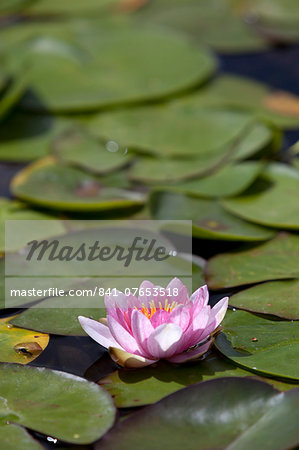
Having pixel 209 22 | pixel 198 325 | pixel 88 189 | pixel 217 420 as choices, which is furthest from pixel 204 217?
pixel 209 22

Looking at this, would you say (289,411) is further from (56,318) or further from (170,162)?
(170,162)

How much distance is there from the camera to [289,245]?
1807 mm

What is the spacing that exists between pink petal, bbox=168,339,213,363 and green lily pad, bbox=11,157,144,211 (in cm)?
79

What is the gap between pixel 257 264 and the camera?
67.8 inches

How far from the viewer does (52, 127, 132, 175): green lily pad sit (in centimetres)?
226

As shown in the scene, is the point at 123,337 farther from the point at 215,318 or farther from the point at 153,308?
the point at 215,318

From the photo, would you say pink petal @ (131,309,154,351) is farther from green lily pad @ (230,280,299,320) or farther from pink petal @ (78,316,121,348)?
green lily pad @ (230,280,299,320)

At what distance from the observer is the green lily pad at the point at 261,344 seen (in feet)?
4.20

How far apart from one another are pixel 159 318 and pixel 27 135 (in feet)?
4.98

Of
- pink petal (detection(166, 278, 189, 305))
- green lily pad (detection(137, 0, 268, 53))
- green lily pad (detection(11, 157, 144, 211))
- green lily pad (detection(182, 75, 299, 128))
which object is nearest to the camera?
pink petal (detection(166, 278, 189, 305))

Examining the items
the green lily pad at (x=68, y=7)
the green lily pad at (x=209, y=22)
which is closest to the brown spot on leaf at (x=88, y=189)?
the green lily pad at (x=209, y=22)

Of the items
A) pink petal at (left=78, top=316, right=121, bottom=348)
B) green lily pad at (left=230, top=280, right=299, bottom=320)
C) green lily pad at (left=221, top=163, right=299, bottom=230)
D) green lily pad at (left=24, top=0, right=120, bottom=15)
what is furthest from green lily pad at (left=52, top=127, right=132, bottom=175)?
green lily pad at (left=24, top=0, right=120, bottom=15)

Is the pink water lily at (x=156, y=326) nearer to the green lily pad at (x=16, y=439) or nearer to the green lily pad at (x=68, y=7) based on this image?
the green lily pad at (x=16, y=439)

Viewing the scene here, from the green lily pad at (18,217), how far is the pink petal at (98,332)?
0.57 metres
